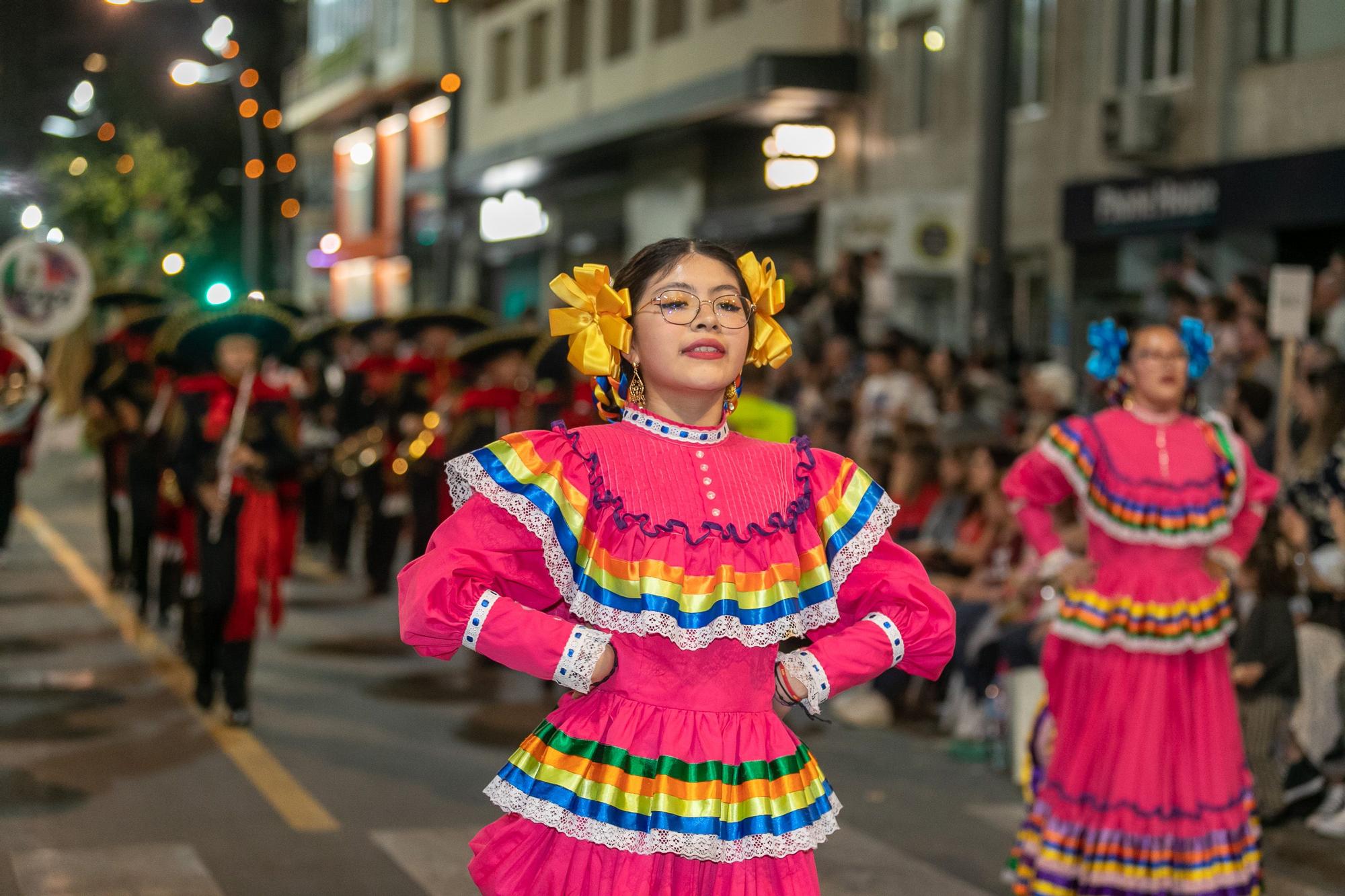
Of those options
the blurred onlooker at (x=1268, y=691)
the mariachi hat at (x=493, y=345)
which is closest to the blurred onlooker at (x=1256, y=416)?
the blurred onlooker at (x=1268, y=691)

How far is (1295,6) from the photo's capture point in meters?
17.1

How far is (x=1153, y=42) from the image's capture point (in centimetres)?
1912

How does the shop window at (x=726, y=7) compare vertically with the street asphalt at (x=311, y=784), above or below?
above

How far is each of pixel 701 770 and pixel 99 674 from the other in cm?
802

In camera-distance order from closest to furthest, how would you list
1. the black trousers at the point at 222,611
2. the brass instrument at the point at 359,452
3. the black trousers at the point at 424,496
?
the black trousers at the point at 222,611, the black trousers at the point at 424,496, the brass instrument at the point at 359,452

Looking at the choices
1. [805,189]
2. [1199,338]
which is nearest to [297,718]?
[1199,338]

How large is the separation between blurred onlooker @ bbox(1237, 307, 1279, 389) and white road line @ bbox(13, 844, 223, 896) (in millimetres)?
7790

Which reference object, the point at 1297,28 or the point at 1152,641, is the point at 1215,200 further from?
the point at 1152,641

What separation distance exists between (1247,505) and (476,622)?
4.00 metres

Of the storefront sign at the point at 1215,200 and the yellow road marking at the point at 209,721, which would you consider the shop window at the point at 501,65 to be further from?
the yellow road marking at the point at 209,721

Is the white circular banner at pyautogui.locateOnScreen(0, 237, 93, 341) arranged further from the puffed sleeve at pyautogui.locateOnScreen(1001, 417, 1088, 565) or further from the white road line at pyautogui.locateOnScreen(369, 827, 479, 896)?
the puffed sleeve at pyautogui.locateOnScreen(1001, 417, 1088, 565)

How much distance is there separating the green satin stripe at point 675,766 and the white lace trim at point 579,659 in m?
0.17

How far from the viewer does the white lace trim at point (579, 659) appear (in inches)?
157

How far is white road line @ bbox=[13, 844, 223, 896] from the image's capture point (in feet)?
21.9
